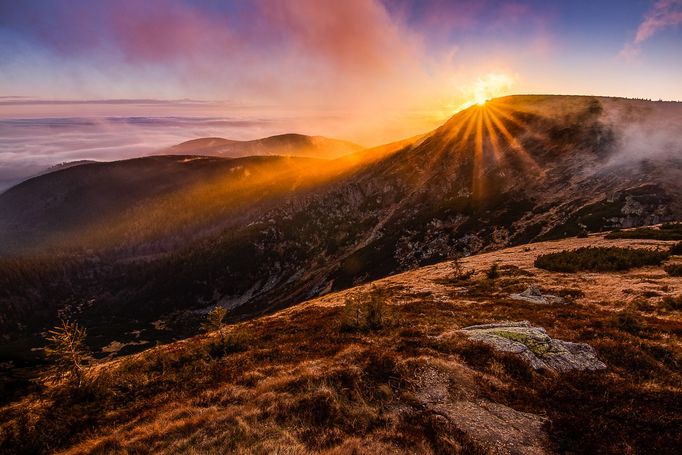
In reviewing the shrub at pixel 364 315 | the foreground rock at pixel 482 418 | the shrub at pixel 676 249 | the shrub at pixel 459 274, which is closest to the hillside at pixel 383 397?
the foreground rock at pixel 482 418

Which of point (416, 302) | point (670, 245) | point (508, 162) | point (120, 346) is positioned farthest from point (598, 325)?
point (120, 346)

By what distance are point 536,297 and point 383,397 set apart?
962 inches

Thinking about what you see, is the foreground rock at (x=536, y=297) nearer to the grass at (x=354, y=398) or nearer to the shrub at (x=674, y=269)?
the grass at (x=354, y=398)

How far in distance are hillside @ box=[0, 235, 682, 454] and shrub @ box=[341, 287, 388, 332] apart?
19cm

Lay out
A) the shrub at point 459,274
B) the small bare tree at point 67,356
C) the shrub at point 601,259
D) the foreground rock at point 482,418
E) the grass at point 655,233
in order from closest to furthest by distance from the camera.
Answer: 1. the foreground rock at point 482,418
2. the small bare tree at point 67,356
3. the shrub at point 601,259
4. the shrub at point 459,274
5. the grass at point 655,233

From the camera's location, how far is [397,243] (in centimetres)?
13575

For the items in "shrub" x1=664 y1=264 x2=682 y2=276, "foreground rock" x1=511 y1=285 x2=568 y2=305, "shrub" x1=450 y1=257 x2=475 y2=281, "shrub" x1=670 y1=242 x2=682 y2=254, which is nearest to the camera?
"foreground rock" x1=511 y1=285 x2=568 y2=305

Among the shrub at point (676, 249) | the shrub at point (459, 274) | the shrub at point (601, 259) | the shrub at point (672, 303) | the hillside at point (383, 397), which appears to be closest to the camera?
the hillside at point (383, 397)

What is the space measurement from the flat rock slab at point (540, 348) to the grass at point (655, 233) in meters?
45.6

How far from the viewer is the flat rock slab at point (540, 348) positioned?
15.5 metres

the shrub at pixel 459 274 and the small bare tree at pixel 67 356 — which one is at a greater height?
the small bare tree at pixel 67 356

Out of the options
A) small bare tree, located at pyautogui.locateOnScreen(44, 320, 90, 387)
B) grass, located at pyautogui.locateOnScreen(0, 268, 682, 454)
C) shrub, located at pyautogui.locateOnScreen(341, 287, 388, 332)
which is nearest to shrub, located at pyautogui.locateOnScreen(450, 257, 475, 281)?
grass, located at pyautogui.locateOnScreen(0, 268, 682, 454)

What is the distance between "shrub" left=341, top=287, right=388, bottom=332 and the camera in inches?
908

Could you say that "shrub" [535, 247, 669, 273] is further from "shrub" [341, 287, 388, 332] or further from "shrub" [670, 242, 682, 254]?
"shrub" [341, 287, 388, 332]
